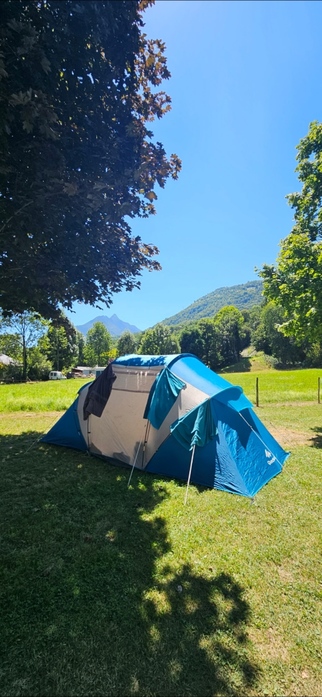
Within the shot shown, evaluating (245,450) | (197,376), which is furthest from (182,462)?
(197,376)

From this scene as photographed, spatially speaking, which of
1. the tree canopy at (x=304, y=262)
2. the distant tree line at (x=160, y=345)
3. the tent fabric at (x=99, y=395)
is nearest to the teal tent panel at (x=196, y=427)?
the tent fabric at (x=99, y=395)

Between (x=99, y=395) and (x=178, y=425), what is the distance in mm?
2099

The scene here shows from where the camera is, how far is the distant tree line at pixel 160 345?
42.4m

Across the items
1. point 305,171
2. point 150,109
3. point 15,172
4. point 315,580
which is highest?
point 305,171

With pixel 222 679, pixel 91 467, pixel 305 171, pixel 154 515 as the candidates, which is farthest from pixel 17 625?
pixel 305 171

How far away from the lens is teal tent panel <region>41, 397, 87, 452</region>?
7473mm

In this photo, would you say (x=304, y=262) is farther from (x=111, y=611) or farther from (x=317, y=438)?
(x=111, y=611)

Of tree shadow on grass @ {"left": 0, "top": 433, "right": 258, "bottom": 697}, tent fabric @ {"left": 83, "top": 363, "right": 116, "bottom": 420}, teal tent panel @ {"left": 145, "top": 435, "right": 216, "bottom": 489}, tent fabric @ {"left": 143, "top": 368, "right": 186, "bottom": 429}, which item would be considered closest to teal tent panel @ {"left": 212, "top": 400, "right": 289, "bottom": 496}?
teal tent panel @ {"left": 145, "top": 435, "right": 216, "bottom": 489}

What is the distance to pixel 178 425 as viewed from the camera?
560 centimetres

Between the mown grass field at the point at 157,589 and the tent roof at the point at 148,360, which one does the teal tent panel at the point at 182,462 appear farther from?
the tent roof at the point at 148,360

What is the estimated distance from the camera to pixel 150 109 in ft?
20.1

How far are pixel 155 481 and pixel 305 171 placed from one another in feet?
39.6

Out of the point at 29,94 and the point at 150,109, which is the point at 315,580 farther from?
the point at 150,109

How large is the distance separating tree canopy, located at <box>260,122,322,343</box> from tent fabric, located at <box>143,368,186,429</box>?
5365mm
